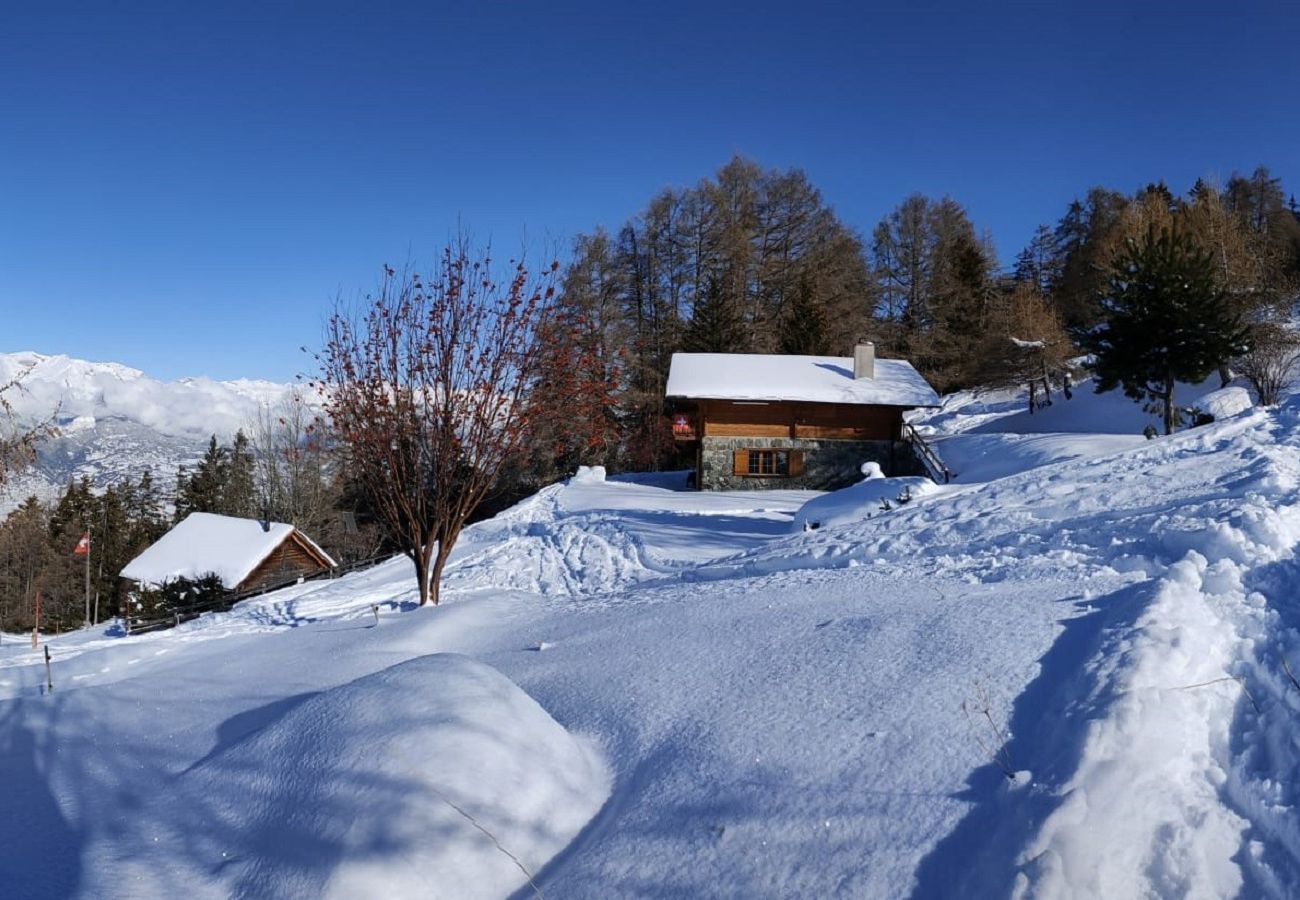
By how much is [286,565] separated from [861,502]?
23.5 meters

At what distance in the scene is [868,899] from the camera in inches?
106

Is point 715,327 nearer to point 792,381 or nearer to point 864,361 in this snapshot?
point 792,381

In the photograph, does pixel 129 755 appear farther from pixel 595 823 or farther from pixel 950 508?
pixel 950 508

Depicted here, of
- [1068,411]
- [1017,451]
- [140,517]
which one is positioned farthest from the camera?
[140,517]

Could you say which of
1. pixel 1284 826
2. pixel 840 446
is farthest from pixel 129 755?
pixel 840 446

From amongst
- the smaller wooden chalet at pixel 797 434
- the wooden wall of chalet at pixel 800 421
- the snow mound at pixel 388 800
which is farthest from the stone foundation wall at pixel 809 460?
the snow mound at pixel 388 800

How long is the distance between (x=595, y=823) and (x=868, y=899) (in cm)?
136

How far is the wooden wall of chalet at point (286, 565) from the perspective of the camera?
26969 mm

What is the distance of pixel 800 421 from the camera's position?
93.0 ft

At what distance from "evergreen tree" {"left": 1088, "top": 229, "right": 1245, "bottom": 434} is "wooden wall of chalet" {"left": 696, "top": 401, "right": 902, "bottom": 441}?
7.23m

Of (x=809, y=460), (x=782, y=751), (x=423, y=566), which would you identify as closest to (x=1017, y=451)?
(x=809, y=460)

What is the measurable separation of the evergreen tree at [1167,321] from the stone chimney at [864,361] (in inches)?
299

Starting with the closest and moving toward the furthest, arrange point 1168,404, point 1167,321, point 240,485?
point 1167,321, point 1168,404, point 240,485

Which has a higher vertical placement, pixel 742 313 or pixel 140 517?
pixel 742 313
